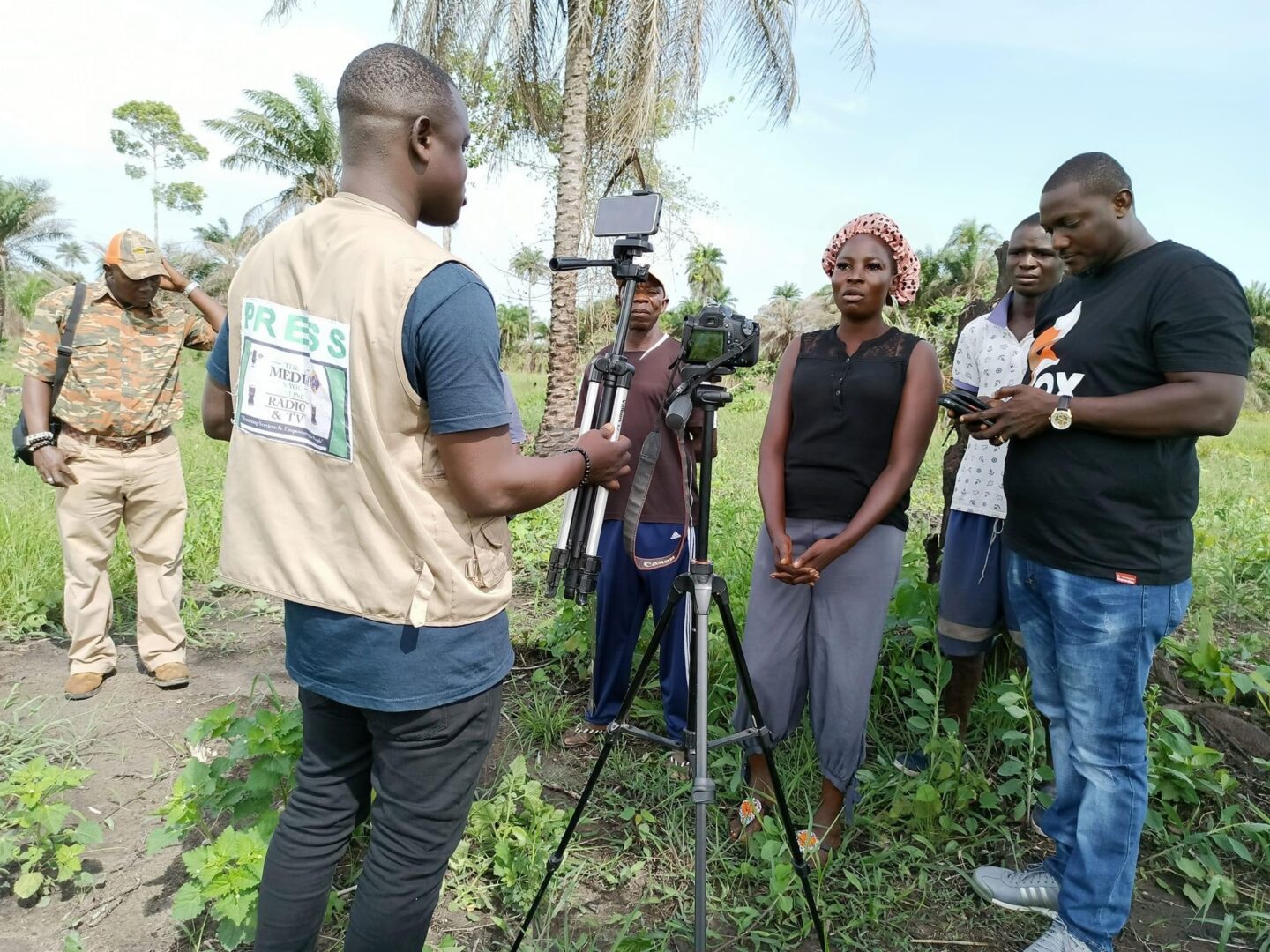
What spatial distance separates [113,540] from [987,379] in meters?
3.70

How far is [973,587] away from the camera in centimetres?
270

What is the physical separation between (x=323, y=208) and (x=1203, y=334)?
1.85 m

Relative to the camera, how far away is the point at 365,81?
4.47 ft

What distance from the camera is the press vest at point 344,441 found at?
1.30 m

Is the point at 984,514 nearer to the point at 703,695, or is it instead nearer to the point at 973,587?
the point at 973,587

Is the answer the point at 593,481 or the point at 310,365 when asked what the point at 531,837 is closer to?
the point at 593,481

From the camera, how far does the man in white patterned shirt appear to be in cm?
270

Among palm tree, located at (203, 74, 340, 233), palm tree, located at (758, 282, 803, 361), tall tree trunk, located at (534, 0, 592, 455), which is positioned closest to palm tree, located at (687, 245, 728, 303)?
palm tree, located at (758, 282, 803, 361)

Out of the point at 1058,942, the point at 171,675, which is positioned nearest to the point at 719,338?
the point at 1058,942

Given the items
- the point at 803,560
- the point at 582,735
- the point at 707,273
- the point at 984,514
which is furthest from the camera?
the point at 707,273

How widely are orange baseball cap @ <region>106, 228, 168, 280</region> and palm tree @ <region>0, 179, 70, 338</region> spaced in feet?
Answer: 104

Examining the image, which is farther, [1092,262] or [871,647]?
[871,647]

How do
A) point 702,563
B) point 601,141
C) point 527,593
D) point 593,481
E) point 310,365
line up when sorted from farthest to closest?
point 601,141, point 527,593, point 702,563, point 593,481, point 310,365

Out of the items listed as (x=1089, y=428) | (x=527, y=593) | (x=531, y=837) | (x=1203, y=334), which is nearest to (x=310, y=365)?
(x=531, y=837)
